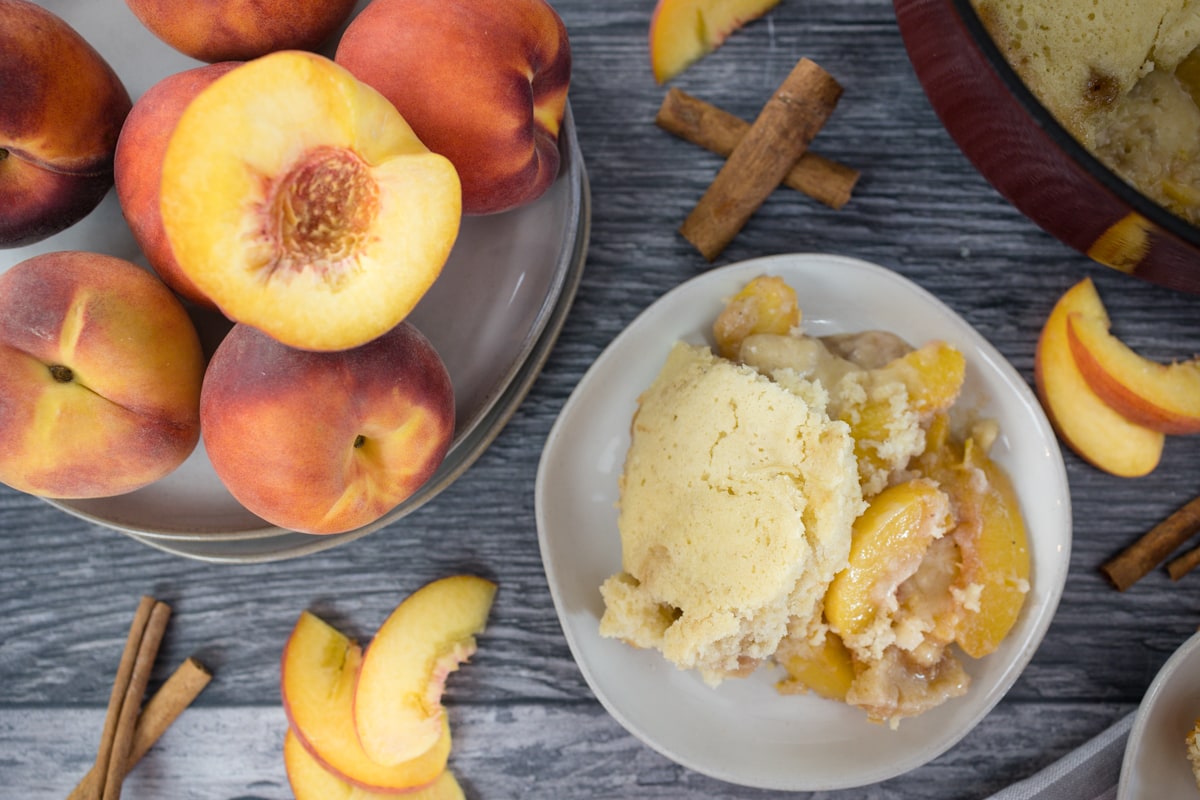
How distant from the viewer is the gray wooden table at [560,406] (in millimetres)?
1024

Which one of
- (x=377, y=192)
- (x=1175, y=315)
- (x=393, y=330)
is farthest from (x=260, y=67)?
(x=1175, y=315)

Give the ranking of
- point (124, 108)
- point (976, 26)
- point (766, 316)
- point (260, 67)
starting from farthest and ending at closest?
point (766, 316)
point (124, 108)
point (976, 26)
point (260, 67)

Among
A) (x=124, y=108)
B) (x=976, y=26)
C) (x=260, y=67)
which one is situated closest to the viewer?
(x=260, y=67)

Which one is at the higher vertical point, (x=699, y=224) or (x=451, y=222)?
(x=451, y=222)

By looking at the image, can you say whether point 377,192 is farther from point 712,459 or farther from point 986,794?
point 986,794

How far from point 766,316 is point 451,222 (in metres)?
0.41

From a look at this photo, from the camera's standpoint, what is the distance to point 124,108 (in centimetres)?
80

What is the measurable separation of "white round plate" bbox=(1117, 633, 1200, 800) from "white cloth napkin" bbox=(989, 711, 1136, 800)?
4 centimetres

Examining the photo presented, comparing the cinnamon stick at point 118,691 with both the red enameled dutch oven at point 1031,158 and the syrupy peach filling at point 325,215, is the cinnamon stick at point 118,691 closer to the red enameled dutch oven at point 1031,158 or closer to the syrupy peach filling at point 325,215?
the syrupy peach filling at point 325,215

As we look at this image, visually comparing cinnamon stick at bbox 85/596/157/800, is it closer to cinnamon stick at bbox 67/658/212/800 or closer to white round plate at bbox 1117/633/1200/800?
cinnamon stick at bbox 67/658/212/800

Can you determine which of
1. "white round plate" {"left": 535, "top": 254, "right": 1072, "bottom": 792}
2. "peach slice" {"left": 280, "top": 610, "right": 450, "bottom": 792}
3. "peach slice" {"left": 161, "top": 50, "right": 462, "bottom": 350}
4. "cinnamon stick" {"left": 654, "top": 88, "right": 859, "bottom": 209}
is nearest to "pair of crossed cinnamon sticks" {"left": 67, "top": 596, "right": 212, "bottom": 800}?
"peach slice" {"left": 280, "top": 610, "right": 450, "bottom": 792}

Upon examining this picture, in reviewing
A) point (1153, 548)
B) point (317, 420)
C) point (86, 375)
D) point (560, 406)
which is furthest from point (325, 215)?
point (1153, 548)

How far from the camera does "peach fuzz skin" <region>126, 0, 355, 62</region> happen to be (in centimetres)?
74

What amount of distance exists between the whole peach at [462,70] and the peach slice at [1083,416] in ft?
2.09
